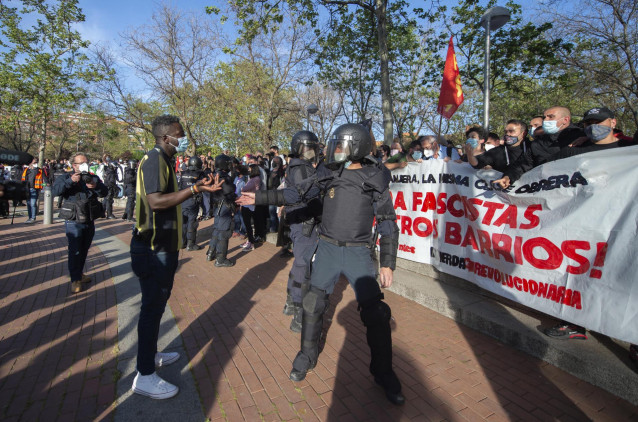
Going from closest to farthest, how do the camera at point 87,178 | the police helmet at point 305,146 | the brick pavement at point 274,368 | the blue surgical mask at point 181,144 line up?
1. the brick pavement at point 274,368
2. the blue surgical mask at point 181,144
3. the police helmet at point 305,146
4. the camera at point 87,178

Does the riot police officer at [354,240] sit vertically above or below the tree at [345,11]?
below

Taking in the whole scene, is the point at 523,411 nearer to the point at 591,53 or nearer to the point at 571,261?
the point at 571,261

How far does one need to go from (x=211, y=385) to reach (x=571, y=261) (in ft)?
11.1

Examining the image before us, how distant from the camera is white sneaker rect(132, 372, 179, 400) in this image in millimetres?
2701

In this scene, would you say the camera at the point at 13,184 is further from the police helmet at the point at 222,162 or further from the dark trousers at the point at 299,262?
the police helmet at the point at 222,162

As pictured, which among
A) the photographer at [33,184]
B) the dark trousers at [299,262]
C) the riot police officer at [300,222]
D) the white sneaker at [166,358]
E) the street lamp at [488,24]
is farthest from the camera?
the photographer at [33,184]

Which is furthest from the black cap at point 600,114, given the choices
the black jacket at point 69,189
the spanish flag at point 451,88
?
the black jacket at point 69,189

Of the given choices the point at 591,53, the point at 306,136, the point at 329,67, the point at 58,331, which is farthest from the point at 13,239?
the point at 591,53

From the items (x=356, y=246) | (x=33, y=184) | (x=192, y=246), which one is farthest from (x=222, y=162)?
(x=33, y=184)

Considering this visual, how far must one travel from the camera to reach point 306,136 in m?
4.27

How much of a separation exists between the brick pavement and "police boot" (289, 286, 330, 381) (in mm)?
108

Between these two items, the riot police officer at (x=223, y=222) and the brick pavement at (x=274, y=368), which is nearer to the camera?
the brick pavement at (x=274, y=368)

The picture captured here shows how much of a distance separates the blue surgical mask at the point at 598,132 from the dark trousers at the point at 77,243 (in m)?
6.43

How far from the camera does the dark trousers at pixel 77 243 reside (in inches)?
197
